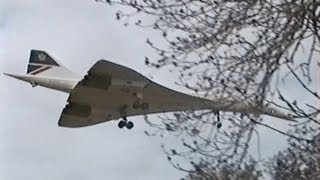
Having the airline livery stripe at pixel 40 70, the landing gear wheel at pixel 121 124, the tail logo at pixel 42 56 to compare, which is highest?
the tail logo at pixel 42 56

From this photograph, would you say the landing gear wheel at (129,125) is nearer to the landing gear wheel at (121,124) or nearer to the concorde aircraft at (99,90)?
the concorde aircraft at (99,90)

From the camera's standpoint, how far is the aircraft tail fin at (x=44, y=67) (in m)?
26.2

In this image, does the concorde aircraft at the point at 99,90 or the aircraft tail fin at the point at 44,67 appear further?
the aircraft tail fin at the point at 44,67

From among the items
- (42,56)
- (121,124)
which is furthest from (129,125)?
(42,56)

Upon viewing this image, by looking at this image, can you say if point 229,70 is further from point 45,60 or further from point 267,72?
point 45,60

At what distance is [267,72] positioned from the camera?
19.9ft

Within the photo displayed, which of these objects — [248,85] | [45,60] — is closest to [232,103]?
[248,85]

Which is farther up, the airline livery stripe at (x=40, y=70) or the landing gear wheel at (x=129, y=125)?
the airline livery stripe at (x=40, y=70)

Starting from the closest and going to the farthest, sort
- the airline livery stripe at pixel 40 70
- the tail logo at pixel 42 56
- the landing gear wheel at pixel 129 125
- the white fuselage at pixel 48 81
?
the landing gear wheel at pixel 129 125 → the white fuselage at pixel 48 81 → the airline livery stripe at pixel 40 70 → the tail logo at pixel 42 56

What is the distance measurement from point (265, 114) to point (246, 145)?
310mm

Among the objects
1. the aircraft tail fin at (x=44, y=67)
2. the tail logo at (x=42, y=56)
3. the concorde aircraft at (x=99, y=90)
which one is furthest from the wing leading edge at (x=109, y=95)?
the tail logo at (x=42, y=56)

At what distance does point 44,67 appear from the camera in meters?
26.4

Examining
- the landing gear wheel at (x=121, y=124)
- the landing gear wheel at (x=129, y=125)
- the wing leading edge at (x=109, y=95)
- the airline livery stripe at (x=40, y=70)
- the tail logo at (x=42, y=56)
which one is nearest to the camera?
the landing gear wheel at (x=129, y=125)

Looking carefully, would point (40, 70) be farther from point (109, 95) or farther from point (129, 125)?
point (129, 125)
